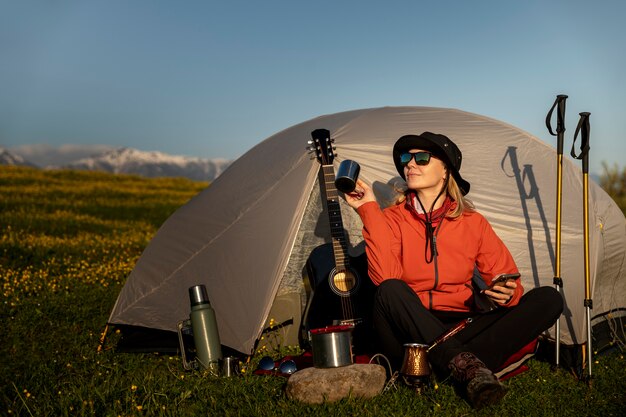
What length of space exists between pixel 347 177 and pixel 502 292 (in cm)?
143

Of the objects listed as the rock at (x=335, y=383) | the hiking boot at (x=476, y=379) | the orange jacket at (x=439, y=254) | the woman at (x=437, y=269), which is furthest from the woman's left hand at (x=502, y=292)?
the rock at (x=335, y=383)

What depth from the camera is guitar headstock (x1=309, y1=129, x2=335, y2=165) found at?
20.4ft

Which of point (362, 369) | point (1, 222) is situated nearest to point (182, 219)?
point (362, 369)

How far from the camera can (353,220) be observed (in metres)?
6.93

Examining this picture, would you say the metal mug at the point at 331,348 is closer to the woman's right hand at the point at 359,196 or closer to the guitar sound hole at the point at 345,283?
the woman's right hand at the point at 359,196

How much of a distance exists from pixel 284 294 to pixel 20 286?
15.7ft

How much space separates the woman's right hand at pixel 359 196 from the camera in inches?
204

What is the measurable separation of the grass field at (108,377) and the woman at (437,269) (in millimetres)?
410

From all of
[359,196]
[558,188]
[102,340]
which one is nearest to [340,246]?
[359,196]

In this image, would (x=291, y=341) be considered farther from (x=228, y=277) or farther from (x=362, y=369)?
(x=362, y=369)

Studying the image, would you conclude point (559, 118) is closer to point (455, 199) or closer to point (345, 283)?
point (455, 199)

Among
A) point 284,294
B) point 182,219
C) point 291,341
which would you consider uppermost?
point 182,219

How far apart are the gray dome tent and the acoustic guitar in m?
0.27

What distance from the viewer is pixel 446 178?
210 inches
